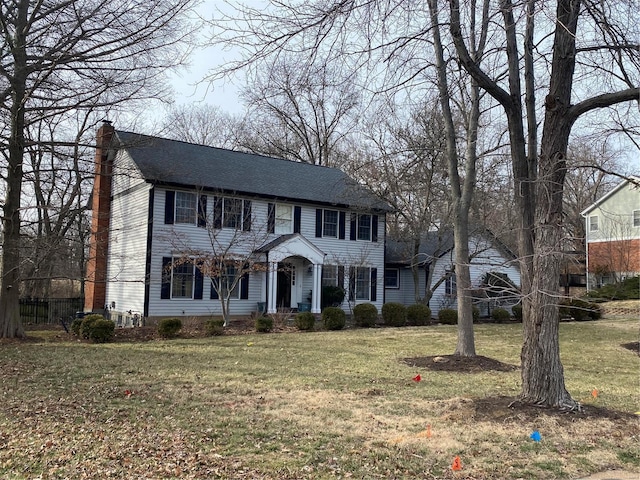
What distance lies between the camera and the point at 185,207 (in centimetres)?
1938

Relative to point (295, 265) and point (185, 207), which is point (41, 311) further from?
point (295, 265)

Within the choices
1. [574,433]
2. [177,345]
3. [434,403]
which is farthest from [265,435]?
[177,345]

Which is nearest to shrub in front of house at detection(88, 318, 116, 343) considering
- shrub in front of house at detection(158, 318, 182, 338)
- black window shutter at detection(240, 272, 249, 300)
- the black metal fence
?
shrub in front of house at detection(158, 318, 182, 338)

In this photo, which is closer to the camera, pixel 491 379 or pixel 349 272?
pixel 491 379

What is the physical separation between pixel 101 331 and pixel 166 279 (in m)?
4.63

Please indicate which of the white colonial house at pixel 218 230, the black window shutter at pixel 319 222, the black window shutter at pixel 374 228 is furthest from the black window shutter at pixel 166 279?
the black window shutter at pixel 374 228

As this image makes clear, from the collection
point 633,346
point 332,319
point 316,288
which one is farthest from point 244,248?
point 633,346

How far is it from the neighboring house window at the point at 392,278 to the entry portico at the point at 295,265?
214 inches

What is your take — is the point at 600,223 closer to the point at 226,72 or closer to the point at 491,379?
the point at 491,379

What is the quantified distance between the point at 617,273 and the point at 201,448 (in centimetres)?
3220

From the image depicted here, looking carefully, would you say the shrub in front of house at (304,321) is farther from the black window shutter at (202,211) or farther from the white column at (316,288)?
the black window shutter at (202,211)

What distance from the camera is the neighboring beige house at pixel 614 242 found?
30636 millimetres

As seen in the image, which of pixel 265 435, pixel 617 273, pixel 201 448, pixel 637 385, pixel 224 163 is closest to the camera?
pixel 201 448

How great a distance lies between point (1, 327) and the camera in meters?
14.4
